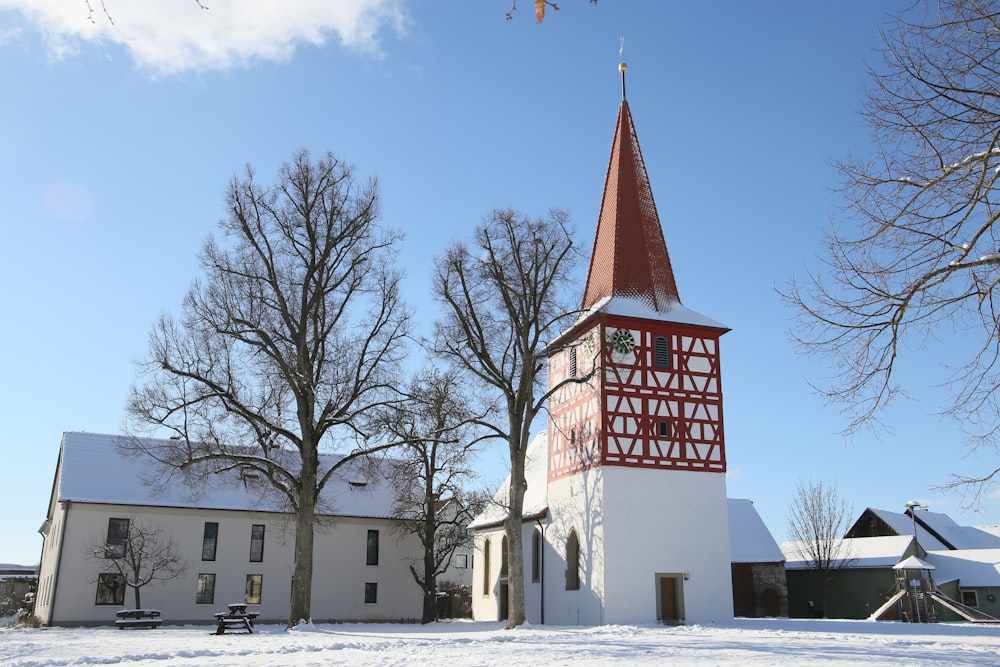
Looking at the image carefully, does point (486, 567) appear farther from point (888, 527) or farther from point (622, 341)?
point (888, 527)

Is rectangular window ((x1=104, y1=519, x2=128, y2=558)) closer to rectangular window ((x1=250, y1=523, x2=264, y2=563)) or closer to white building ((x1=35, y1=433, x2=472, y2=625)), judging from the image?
white building ((x1=35, y1=433, x2=472, y2=625))

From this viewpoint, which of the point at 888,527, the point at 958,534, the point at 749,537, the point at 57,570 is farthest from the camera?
the point at 958,534

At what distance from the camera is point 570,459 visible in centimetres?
3180

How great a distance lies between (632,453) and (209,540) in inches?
785

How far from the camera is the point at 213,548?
3781cm

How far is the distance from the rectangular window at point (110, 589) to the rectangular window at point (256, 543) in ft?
17.8

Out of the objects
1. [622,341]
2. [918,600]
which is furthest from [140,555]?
[918,600]

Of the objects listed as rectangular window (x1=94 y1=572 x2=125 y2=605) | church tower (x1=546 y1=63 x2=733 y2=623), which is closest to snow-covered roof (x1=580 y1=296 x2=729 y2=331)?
church tower (x1=546 y1=63 x2=733 y2=623)

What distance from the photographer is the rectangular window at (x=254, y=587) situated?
37.8 meters

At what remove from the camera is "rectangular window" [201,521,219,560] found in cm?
3753

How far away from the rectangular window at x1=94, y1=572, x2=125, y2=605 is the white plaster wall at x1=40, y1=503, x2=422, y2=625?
0.21m

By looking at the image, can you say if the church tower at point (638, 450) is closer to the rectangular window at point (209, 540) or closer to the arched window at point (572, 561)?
the arched window at point (572, 561)

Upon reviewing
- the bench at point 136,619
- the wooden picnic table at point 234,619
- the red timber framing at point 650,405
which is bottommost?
the bench at point 136,619

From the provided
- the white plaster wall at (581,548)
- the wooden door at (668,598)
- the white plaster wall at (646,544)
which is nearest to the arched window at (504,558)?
the white plaster wall at (581,548)
